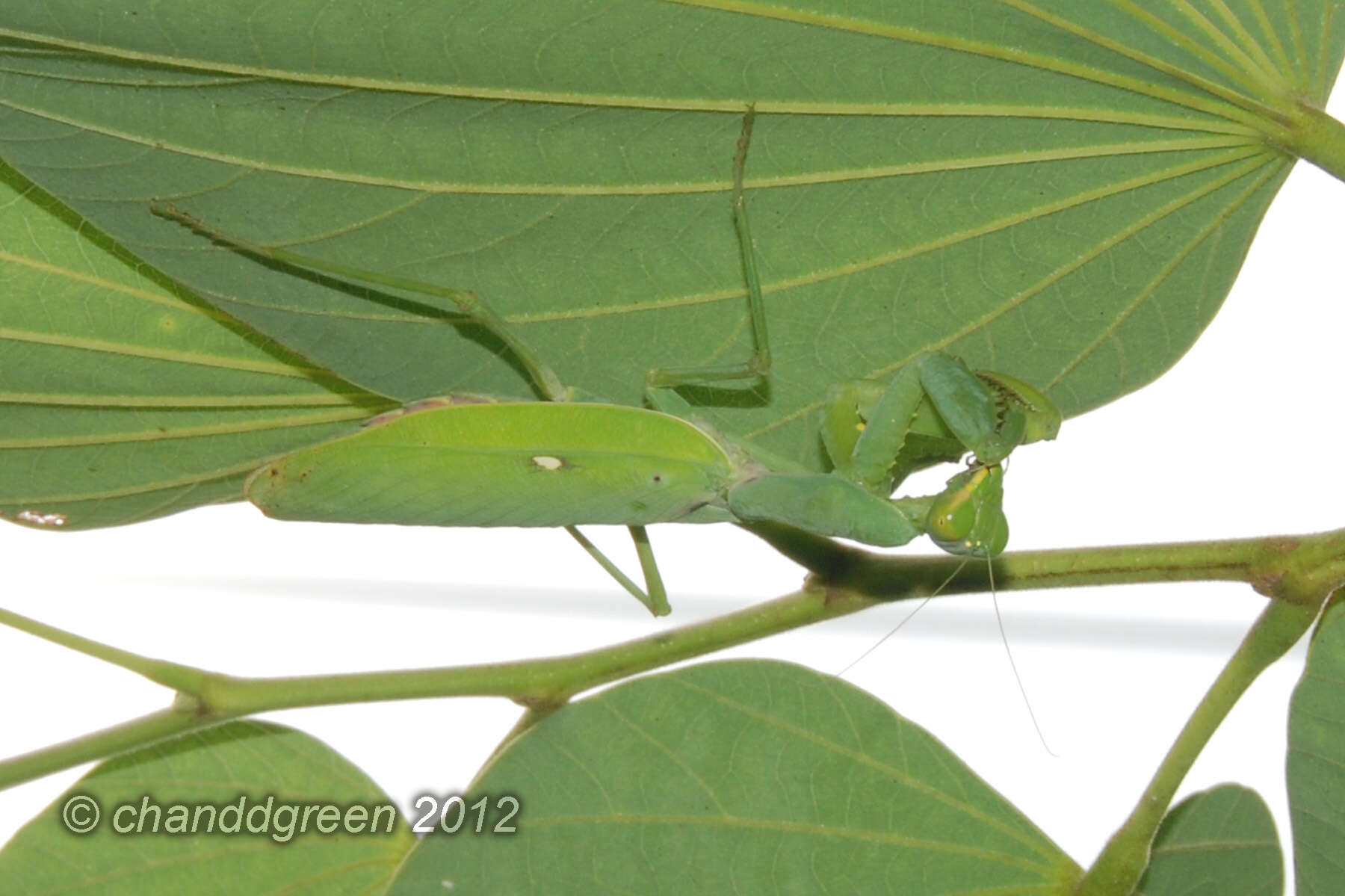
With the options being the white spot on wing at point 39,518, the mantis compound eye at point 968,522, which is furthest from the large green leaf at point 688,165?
the white spot on wing at point 39,518

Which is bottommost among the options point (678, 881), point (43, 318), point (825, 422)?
point (678, 881)

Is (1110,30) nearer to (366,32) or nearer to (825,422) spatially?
(825,422)

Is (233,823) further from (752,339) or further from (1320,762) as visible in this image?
(1320,762)

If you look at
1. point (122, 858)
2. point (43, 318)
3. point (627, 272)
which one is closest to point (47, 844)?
point (122, 858)

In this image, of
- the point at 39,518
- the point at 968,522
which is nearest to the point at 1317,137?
the point at 968,522

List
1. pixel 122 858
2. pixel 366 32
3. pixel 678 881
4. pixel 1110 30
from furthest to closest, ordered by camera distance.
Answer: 1. pixel 122 858
2. pixel 678 881
3. pixel 1110 30
4. pixel 366 32

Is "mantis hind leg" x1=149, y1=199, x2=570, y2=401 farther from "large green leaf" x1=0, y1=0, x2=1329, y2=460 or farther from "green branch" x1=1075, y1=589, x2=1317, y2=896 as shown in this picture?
"green branch" x1=1075, y1=589, x2=1317, y2=896

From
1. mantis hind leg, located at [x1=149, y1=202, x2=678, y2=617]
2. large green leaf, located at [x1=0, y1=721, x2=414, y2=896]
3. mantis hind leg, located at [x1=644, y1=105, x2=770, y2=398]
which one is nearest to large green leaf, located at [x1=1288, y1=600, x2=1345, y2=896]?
mantis hind leg, located at [x1=644, y1=105, x2=770, y2=398]
